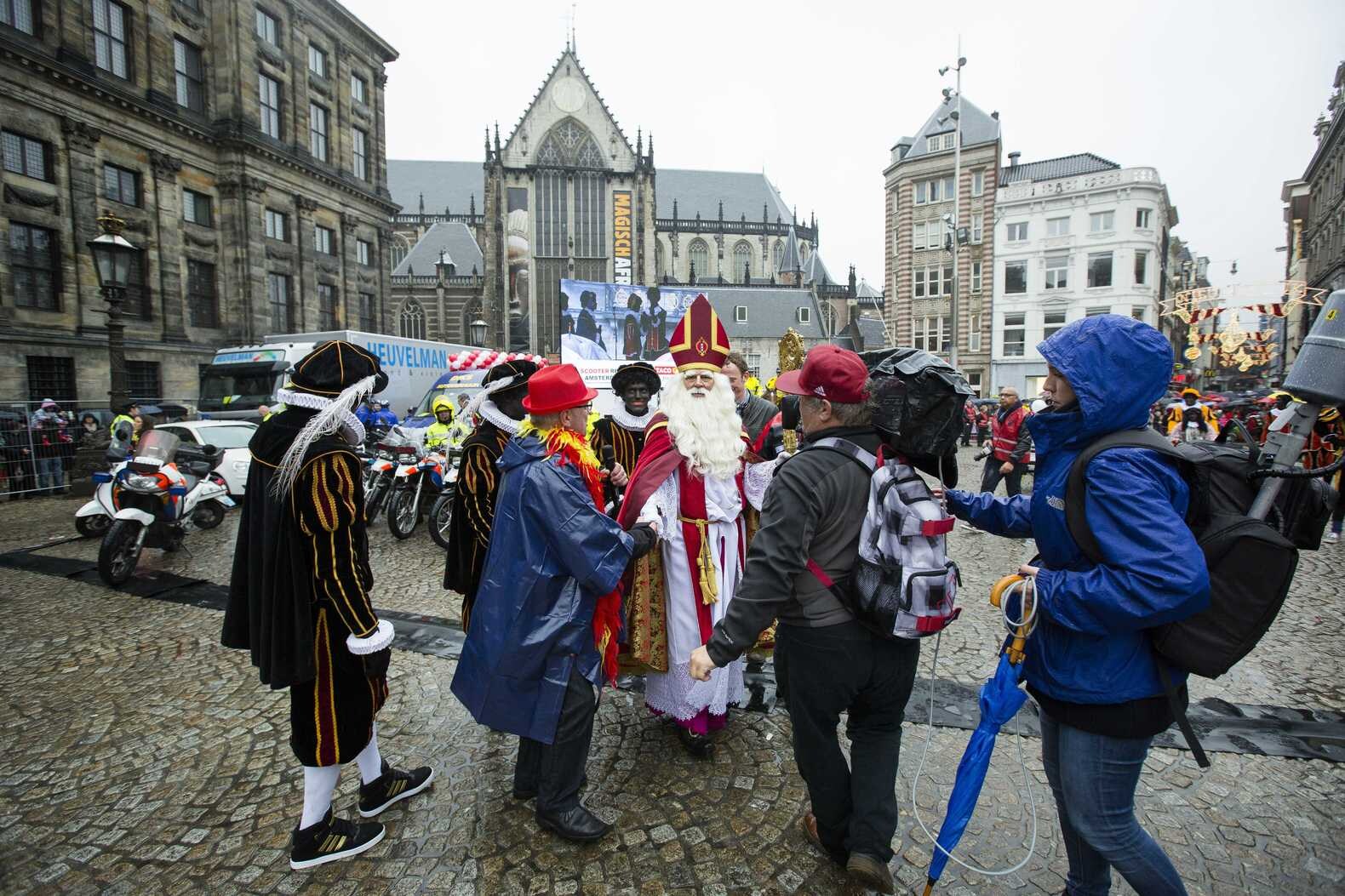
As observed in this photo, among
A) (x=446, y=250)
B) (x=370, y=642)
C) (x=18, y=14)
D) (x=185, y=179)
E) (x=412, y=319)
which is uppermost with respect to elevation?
(x=446, y=250)

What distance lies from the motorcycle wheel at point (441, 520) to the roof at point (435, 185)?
5513 centimetres

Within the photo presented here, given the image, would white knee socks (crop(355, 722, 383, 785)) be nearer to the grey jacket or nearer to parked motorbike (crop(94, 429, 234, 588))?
the grey jacket

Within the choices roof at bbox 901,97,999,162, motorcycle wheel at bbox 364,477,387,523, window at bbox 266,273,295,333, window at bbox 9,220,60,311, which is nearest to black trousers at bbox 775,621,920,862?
motorcycle wheel at bbox 364,477,387,523

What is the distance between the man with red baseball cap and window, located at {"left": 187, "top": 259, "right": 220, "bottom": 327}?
25.4m

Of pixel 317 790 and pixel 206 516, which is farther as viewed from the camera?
pixel 206 516

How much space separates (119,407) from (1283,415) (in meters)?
15.0

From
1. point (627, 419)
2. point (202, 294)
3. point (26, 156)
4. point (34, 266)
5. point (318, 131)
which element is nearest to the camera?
point (627, 419)

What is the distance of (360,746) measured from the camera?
8.58 feet

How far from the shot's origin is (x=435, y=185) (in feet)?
192

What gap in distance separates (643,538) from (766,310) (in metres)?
55.4

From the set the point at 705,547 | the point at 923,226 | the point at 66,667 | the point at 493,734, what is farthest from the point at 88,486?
the point at 923,226

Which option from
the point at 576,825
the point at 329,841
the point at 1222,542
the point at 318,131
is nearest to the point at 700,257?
the point at 318,131

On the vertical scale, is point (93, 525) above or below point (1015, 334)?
below

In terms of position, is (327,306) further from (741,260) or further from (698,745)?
(741,260)
